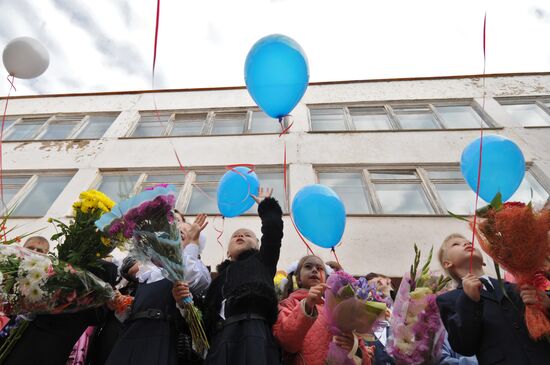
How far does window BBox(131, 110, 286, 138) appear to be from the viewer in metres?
7.84

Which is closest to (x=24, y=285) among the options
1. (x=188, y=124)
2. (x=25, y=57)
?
(x=25, y=57)

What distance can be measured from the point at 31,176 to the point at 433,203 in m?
8.94

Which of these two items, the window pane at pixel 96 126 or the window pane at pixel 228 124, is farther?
the window pane at pixel 96 126

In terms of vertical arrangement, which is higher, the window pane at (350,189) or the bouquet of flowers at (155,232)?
the window pane at (350,189)

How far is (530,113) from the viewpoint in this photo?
757 centimetres

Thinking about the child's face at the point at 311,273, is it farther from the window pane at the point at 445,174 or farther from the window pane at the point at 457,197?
the window pane at the point at 445,174

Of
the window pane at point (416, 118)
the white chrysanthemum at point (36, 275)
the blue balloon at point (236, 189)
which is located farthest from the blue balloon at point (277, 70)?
the window pane at point (416, 118)

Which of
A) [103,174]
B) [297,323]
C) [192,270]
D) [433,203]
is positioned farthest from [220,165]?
[297,323]

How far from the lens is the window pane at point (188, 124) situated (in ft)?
26.2

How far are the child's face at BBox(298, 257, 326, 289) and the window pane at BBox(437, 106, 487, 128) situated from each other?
255 inches

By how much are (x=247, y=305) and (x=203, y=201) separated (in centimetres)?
461

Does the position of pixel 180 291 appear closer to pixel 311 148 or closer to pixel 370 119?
pixel 311 148

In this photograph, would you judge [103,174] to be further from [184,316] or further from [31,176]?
[184,316]

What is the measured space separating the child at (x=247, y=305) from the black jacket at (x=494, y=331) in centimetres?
105
